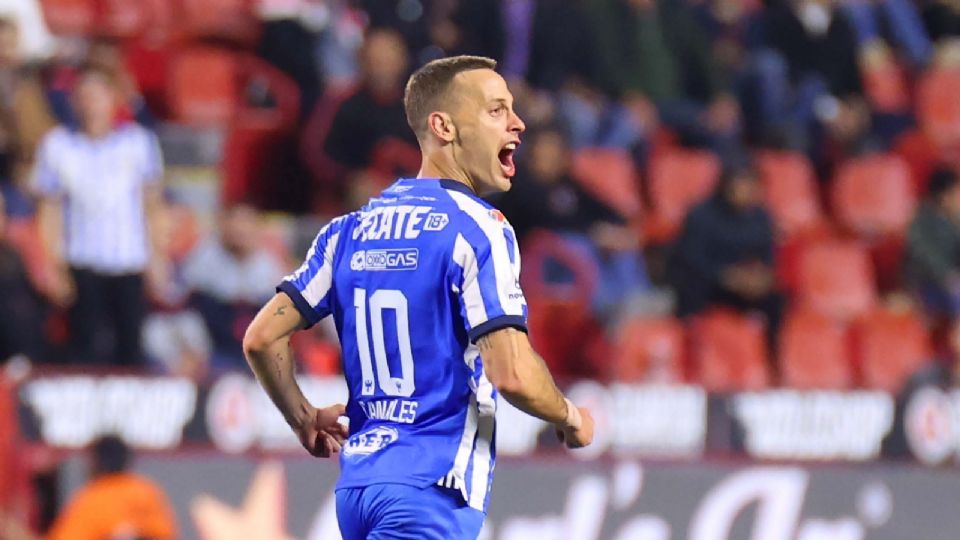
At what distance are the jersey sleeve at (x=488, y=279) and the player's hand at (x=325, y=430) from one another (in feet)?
2.01

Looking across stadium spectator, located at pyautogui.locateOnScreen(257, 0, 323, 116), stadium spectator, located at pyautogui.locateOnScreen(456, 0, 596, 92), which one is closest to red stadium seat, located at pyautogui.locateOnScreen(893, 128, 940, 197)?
stadium spectator, located at pyautogui.locateOnScreen(456, 0, 596, 92)

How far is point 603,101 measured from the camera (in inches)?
545

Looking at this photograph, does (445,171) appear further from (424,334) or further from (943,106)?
(943,106)

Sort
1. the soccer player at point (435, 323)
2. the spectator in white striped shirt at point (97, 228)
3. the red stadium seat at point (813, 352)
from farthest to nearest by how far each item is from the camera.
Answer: the red stadium seat at point (813, 352) → the spectator in white striped shirt at point (97, 228) → the soccer player at point (435, 323)

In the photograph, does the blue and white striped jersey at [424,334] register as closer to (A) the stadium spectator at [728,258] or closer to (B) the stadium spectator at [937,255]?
(A) the stadium spectator at [728,258]

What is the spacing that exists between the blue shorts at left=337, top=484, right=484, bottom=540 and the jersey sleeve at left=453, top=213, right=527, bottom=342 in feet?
1.36

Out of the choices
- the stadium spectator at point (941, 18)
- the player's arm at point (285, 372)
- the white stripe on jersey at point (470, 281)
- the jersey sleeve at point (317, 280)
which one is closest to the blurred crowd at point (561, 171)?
the stadium spectator at point (941, 18)

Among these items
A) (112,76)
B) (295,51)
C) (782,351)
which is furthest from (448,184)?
(295,51)

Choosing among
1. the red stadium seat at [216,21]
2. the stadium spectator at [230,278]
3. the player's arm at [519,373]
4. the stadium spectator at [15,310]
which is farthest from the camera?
the red stadium seat at [216,21]

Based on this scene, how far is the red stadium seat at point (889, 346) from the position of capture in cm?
1284

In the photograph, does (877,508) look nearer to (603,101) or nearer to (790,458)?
(790,458)

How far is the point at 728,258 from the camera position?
486 inches

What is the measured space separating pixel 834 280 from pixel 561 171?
2618 mm

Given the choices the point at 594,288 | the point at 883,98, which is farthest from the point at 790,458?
the point at 883,98
